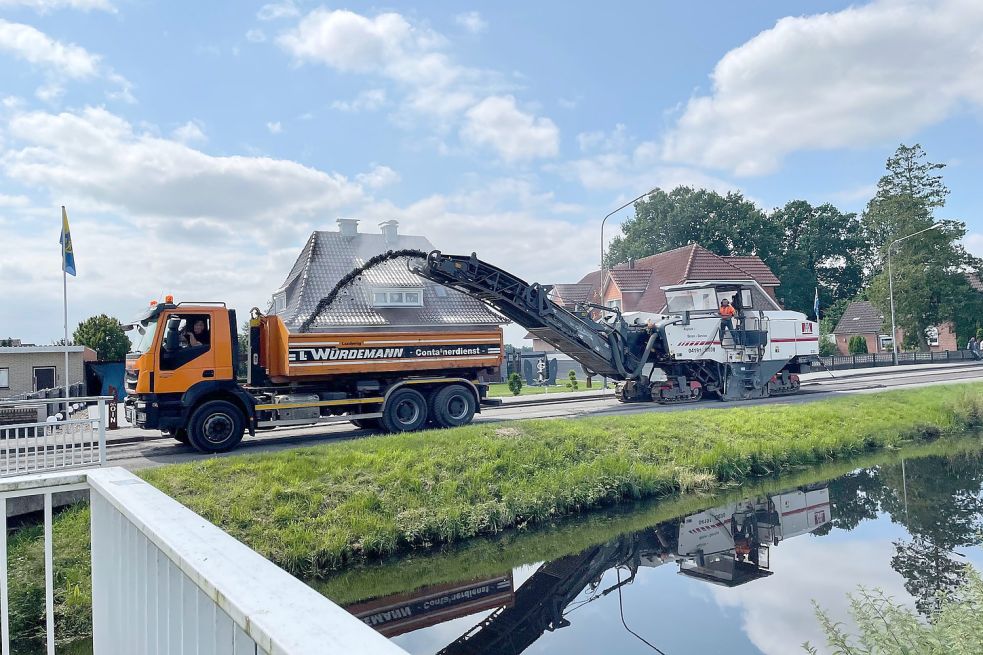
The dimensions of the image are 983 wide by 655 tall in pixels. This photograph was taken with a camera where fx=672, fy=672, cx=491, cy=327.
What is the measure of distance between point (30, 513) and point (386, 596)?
4.95 m

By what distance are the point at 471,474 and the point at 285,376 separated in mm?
4620

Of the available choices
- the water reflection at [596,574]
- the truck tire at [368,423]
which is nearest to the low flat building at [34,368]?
the truck tire at [368,423]

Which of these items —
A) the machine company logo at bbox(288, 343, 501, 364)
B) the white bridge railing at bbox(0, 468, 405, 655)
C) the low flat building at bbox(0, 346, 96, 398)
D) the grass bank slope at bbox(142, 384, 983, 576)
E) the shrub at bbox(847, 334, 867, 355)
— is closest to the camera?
the white bridge railing at bbox(0, 468, 405, 655)

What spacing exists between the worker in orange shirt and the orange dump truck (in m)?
8.34

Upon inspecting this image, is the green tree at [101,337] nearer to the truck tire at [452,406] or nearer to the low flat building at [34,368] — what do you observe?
the low flat building at [34,368]

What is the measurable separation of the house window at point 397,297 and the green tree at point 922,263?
136ft

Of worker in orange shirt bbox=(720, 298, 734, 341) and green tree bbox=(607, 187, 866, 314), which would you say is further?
green tree bbox=(607, 187, 866, 314)

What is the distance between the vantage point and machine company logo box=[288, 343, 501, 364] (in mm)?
13078

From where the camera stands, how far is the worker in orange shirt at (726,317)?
65.1ft

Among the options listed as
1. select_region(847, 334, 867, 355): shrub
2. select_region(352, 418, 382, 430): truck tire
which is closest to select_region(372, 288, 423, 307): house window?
select_region(352, 418, 382, 430): truck tire

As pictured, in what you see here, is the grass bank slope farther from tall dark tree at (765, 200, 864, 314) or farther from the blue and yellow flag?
tall dark tree at (765, 200, 864, 314)

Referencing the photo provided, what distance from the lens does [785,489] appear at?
12.8 m

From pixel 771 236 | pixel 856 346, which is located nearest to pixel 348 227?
pixel 856 346

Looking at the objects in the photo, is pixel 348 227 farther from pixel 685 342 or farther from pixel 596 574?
pixel 596 574
